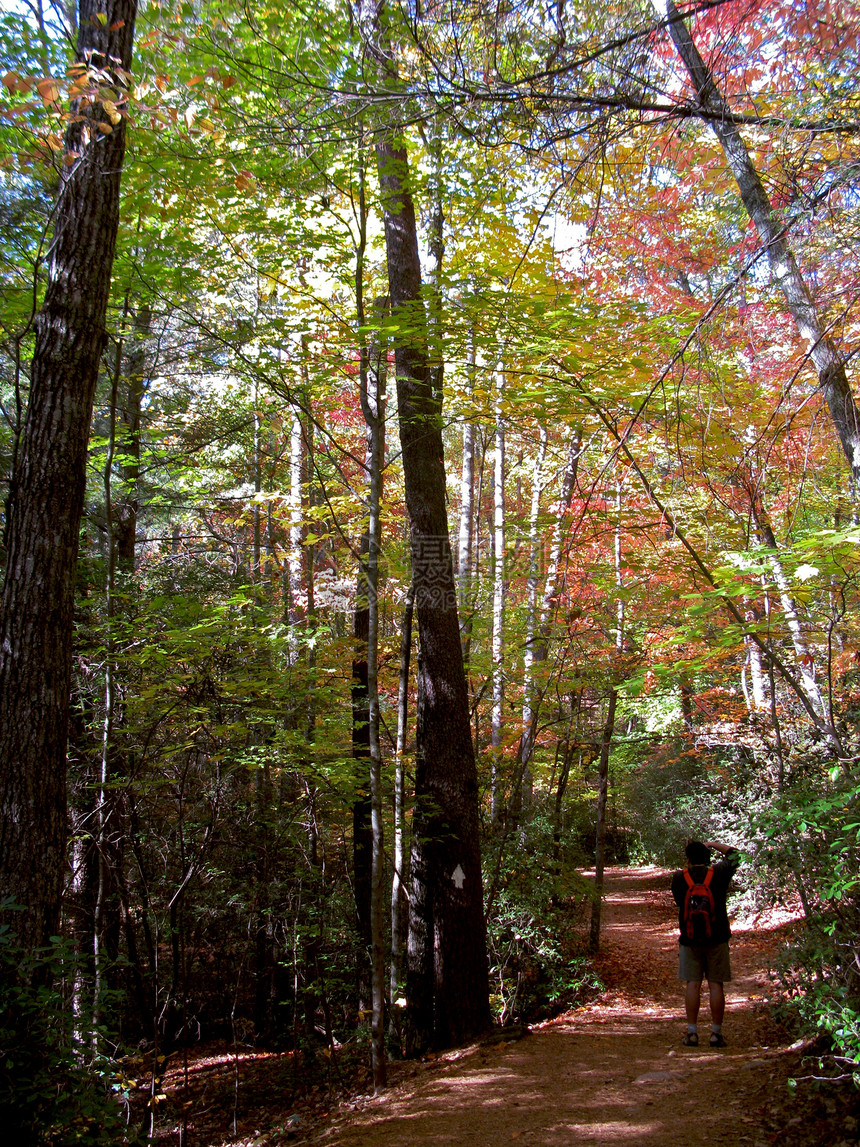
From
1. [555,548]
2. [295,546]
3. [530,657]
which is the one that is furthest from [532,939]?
[295,546]

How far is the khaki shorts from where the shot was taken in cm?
481

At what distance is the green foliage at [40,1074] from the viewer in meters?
2.78

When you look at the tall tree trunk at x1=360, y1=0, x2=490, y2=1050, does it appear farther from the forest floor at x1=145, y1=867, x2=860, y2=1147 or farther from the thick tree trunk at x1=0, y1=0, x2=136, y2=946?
the thick tree trunk at x1=0, y1=0, x2=136, y2=946

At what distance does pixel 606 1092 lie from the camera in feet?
14.1

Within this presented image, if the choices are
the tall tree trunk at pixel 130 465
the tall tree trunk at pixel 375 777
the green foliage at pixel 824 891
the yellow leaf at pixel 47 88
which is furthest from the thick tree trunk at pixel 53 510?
the tall tree trunk at pixel 130 465

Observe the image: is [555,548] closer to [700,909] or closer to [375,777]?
[375,777]

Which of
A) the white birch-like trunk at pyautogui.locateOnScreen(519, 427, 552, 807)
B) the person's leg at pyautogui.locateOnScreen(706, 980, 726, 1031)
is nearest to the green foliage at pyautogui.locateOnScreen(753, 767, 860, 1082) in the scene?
the person's leg at pyautogui.locateOnScreen(706, 980, 726, 1031)

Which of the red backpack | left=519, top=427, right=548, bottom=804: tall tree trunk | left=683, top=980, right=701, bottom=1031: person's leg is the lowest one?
left=683, top=980, right=701, bottom=1031: person's leg

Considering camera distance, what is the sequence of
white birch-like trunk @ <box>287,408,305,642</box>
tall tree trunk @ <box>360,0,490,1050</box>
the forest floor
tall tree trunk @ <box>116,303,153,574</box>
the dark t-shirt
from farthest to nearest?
1. white birch-like trunk @ <box>287,408,305,642</box>
2. tall tree trunk @ <box>116,303,153,574</box>
3. tall tree trunk @ <box>360,0,490,1050</box>
4. the dark t-shirt
5. the forest floor

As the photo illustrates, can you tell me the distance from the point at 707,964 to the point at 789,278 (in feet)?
15.7

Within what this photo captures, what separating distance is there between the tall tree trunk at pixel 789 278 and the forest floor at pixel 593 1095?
132 inches

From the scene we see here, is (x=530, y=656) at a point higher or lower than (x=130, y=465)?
lower

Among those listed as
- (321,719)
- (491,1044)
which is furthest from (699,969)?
(321,719)

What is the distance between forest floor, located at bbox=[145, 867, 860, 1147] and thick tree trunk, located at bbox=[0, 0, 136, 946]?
2.79 metres
